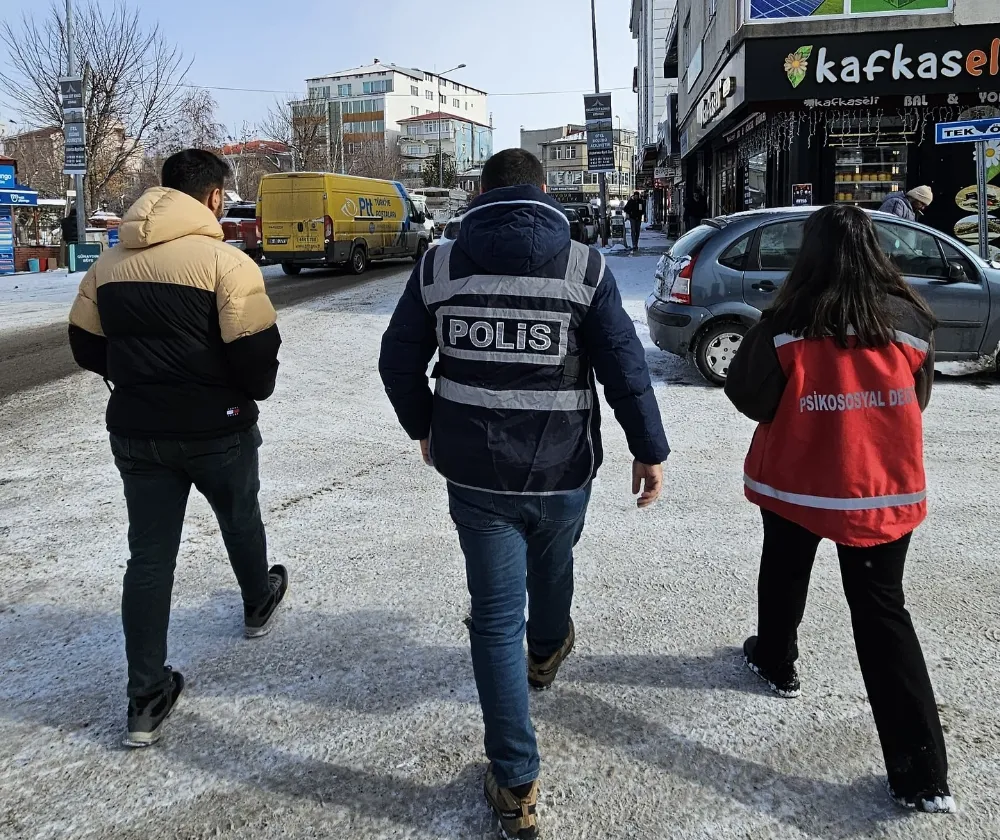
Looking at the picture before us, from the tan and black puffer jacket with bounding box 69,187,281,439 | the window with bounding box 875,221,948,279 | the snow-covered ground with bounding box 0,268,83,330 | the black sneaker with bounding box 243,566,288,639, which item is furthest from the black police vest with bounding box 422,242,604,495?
the snow-covered ground with bounding box 0,268,83,330

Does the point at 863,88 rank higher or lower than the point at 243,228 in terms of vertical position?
higher

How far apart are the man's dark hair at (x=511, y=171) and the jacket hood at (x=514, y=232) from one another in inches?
2.9

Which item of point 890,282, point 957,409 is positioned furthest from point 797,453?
point 957,409

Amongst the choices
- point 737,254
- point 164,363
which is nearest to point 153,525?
point 164,363

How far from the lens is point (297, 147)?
5016 centimetres

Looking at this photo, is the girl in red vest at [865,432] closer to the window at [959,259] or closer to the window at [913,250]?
the window at [913,250]

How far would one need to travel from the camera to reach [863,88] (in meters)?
14.5

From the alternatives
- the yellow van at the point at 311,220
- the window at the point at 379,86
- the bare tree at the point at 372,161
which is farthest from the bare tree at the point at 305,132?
the window at the point at 379,86

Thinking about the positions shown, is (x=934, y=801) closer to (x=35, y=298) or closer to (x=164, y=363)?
(x=164, y=363)

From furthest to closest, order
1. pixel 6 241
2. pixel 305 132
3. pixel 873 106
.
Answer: pixel 305 132
pixel 6 241
pixel 873 106

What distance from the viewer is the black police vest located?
2.35 m

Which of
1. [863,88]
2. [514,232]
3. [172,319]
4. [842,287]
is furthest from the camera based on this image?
[863,88]

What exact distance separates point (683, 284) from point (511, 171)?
576 centimetres

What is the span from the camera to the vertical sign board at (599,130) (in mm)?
25516
